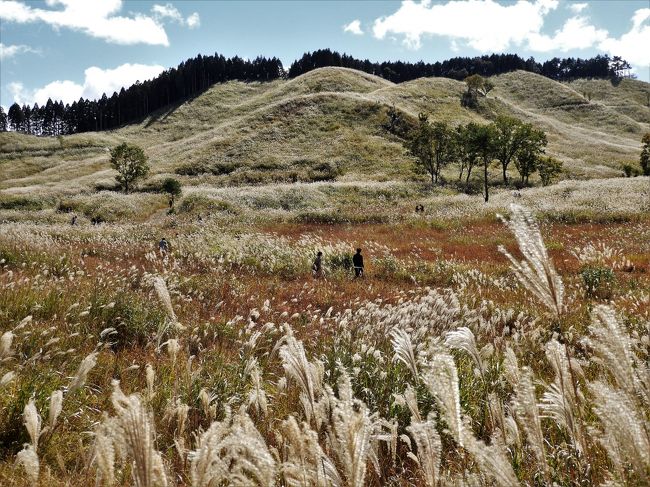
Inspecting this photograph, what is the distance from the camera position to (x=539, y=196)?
3928 centimetres

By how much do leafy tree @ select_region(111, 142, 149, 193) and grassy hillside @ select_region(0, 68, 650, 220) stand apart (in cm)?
457

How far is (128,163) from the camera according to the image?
195 feet

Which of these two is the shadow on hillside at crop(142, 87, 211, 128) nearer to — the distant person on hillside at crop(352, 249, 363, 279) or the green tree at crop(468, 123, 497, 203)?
the green tree at crop(468, 123, 497, 203)

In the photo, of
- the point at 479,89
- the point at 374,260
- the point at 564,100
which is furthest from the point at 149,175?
the point at 564,100

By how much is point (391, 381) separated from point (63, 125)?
165m

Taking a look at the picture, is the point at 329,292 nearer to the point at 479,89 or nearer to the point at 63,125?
the point at 479,89

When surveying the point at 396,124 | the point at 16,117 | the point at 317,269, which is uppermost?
the point at 16,117

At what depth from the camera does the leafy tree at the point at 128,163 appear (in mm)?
57438

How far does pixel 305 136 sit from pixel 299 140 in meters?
1.92

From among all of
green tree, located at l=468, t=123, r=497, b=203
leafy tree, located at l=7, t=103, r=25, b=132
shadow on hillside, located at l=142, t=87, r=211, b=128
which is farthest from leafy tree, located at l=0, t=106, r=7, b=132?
green tree, located at l=468, t=123, r=497, b=203

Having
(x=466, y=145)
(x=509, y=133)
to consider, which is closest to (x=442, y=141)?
(x=466, y=145)

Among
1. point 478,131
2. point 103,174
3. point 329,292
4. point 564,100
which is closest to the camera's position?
point 329,292

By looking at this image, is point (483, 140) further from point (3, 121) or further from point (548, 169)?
point (3, 121)

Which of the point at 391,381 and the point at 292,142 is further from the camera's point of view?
the point at 292,142
